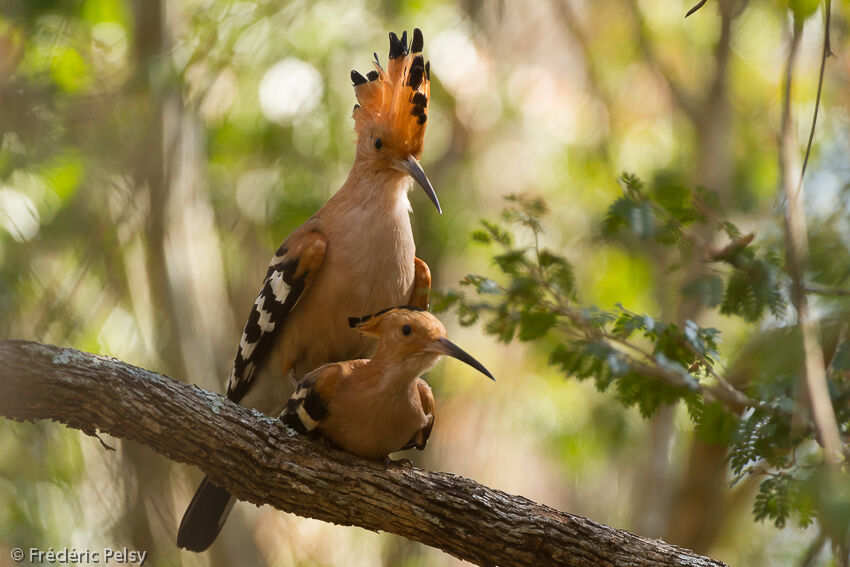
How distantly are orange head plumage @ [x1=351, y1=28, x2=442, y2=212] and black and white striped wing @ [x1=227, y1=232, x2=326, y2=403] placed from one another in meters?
0.53

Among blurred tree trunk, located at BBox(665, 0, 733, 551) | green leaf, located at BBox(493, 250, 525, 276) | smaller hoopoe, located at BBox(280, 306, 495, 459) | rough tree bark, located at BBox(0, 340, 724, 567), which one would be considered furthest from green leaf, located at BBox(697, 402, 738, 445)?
blurred tree trunk, located at BBox(665, 0, 733, 551)

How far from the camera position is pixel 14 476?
5551 millimetres

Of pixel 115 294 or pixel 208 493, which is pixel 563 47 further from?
pixel 208 493

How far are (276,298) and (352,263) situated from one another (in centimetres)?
42

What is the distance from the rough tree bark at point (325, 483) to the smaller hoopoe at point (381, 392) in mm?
101

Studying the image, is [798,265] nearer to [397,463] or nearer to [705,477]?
[397,463]

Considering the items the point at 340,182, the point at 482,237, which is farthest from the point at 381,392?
the point at 340,182

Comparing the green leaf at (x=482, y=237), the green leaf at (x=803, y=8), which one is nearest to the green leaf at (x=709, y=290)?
the green leaf at (x=482, y=237)

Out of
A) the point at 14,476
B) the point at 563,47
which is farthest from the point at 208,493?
the point at 563,47

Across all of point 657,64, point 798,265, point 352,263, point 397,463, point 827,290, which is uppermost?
point 657,64

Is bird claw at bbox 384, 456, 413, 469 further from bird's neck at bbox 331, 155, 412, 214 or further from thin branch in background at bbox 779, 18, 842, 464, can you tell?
thin branch in background at bbox 779, 18, 842, 464

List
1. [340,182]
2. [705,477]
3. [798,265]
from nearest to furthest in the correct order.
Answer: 1. [798,265]
2. [705,477]
3. [340,182]

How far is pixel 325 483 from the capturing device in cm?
337

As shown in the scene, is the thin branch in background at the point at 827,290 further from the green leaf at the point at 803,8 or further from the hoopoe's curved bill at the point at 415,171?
the hoopoe's curved bill at the point at 415,171
